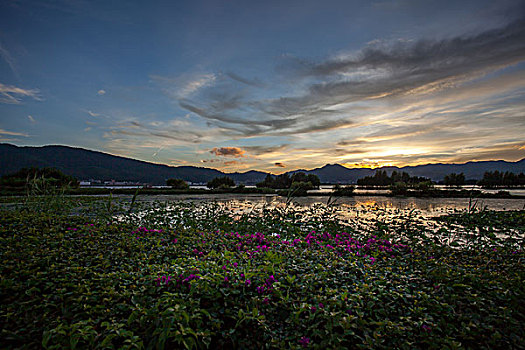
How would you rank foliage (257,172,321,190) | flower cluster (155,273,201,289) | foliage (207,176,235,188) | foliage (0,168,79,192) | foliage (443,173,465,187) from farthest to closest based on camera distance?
foliage (443,173,465,187)
foliage (257,172,321,190)
foliage (207,176,235,188)
foliage (0,168,79,192)
flower cluster (155,273,201,289)

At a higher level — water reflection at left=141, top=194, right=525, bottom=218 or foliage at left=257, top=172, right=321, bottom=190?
foliage at left=257, top=172, right=321, bottom=190

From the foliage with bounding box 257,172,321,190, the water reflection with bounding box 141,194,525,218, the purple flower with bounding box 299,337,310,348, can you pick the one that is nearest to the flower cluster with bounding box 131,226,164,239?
the water reflection with bounding box 141,194,525,218

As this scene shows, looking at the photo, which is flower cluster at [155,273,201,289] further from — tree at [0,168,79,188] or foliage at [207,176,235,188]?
foliage at [207,176,235,188]

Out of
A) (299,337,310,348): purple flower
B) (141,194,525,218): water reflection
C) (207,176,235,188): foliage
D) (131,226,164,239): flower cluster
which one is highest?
(207,176,235,188): foliage

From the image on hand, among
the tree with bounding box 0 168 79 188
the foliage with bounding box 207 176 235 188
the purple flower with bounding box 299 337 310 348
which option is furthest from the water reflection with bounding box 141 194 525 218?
the tree with bounding box 0 168 79 188

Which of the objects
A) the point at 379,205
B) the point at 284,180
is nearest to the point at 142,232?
the point at 379,205

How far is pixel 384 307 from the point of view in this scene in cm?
337

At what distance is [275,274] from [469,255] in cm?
559

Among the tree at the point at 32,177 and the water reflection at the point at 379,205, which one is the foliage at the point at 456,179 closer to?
the water reflection at the point at 379,205

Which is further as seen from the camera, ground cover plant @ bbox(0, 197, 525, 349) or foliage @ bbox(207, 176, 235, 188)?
foliage @ bbox(207, 176, 235, 188)

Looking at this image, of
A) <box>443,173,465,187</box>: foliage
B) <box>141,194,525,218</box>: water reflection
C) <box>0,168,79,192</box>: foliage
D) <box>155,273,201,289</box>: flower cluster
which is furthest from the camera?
<box>443,173,465,187</box>: foliage

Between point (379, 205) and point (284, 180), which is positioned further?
point (284, 180)

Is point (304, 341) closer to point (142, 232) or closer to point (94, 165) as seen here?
point (142, 232)

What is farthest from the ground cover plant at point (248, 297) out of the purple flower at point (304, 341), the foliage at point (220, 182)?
the foliage at point (220, 182)
